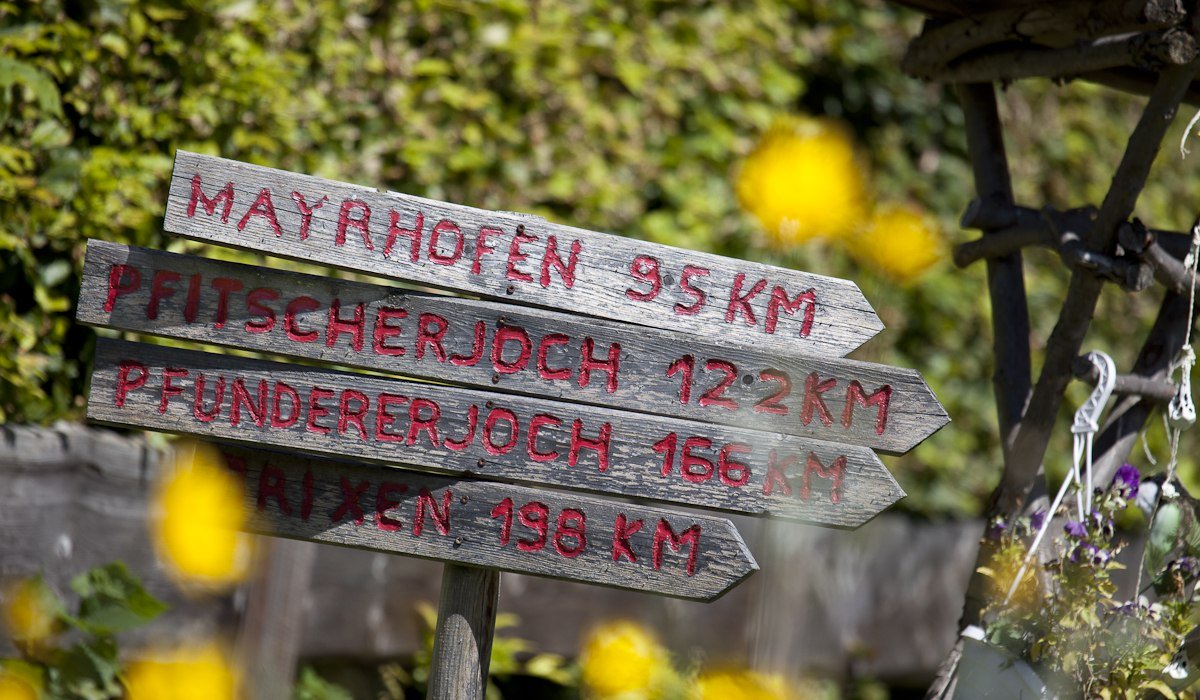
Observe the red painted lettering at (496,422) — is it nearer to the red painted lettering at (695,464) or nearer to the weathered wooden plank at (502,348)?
the weathered wooden plank at (502,348)

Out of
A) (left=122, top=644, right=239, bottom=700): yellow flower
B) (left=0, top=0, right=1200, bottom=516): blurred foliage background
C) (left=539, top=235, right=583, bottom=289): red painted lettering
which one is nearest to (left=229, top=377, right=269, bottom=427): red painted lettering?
(left=539, top=235, right=583, bottom=289): red painted lettering

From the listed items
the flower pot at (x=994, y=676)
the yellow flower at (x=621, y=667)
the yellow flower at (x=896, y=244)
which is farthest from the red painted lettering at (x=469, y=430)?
the yellow flower at (x=896, y=244)

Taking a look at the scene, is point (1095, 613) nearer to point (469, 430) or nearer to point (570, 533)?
point (570, 533)

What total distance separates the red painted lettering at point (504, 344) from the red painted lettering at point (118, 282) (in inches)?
23.1

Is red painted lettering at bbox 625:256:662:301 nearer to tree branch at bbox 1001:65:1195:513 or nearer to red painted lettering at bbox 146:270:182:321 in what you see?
red painted lettering at bbox 146:270:182:321

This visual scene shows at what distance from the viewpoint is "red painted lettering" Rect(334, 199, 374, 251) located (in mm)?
1707

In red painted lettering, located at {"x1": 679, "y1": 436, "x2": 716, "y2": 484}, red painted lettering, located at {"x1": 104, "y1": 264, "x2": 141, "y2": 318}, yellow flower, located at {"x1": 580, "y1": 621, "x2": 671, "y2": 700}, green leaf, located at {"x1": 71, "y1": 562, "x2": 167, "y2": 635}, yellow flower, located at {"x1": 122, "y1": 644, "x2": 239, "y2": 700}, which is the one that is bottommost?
yellow flower, located at {"x1": 122, "y1": 644, "x2": 239, "y2": 700}

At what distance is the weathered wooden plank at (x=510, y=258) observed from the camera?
169 cm

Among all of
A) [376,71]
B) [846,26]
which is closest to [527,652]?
[376,71]

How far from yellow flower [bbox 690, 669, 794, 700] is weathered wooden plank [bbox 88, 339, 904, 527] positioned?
0.37 metres

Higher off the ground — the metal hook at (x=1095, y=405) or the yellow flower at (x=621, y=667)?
the metal hook at (x=1095, y=405)

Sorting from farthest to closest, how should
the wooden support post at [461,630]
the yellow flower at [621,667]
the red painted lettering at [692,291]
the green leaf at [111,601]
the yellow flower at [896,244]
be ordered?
1. the yellow flower at [896,244]
2. the yellow flower at [621,667]
3. the green leaf at [111,601]
4. the wooden support post at [461,630]
5. the red painted lettering at [692,291]

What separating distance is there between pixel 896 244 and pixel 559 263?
2.36 metres

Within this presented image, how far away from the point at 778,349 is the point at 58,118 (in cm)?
196
